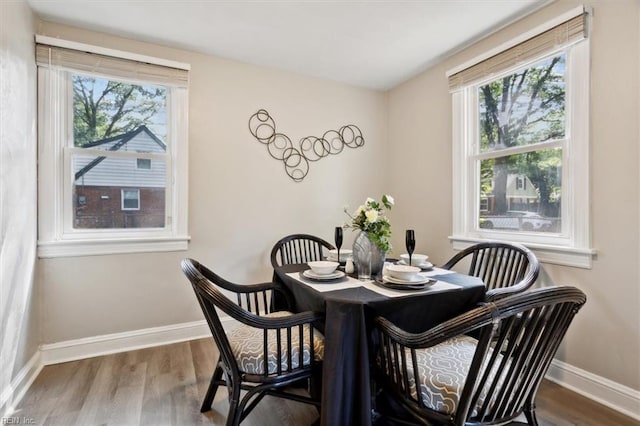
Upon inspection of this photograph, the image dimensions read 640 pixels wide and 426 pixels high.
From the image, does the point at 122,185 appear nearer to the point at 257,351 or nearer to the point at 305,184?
the point at 305,184

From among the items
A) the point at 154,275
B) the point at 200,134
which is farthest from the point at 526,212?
the point at 154,275

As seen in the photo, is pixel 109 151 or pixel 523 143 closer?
pixel 523 143

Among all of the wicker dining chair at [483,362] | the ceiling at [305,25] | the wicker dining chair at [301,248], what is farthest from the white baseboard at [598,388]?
the ceiling at [305,25]

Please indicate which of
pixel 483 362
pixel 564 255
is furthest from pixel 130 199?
pixel 564 255

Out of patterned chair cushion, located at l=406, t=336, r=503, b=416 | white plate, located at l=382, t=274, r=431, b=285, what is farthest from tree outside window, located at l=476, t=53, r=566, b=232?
patterned chair cushion, located at l=406, t=336, r=503, b=416

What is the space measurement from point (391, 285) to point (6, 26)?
8.23ft

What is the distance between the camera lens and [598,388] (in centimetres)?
190

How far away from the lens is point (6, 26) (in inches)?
70.4

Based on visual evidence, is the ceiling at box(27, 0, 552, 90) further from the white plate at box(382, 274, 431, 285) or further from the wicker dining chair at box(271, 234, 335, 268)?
the white plate at box(382, 274, 431, 285)

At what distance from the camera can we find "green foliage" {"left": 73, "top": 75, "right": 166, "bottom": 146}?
250 centimetres

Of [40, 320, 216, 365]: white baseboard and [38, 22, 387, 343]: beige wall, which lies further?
[38, 22, 387, 343]: beige wall

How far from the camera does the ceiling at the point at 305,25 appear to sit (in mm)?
2131

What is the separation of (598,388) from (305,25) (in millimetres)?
2989

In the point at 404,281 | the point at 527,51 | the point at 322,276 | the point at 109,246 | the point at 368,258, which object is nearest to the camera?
the point at 404,281
